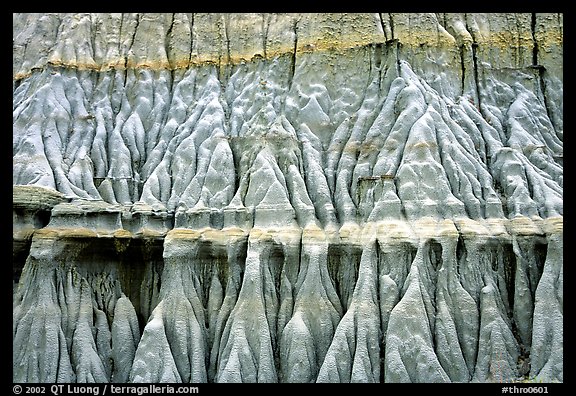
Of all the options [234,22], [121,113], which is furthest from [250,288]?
[234,22]

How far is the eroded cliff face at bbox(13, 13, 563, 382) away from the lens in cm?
1755

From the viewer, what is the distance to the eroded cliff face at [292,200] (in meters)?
17.5

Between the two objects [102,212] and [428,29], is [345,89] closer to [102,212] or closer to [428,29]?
[428,29]

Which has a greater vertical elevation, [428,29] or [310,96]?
[428,29]

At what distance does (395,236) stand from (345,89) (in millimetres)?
6892

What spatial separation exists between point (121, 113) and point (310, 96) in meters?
8.17

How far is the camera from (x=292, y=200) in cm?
1964

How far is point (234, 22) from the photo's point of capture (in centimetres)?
2411

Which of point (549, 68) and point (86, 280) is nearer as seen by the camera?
point (86, 280)
